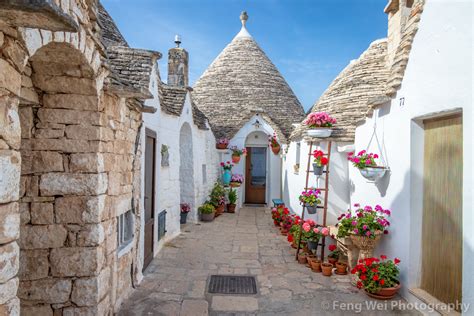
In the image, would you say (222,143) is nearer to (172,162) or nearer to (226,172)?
(226,172)

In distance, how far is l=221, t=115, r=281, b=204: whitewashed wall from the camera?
1195 centimetres

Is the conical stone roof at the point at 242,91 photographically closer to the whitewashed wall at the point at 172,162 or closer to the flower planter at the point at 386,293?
the whitewashed wall at the point at 172,162

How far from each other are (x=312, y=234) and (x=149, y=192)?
2975 millimetres

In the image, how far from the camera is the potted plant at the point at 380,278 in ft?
13.1

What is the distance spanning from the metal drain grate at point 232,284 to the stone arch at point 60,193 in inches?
72.5

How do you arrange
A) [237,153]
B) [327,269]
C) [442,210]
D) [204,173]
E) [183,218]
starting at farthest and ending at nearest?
1. [237,153]
2. [204,173]
3. [183,218]
4. [327,269]
5. [442,210]

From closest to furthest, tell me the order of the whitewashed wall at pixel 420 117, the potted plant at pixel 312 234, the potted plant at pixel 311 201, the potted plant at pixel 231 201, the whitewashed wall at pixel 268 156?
the whitewashed wall at pixel 420 117 → the potted plant at pixel 312 234 → the potted plant at pixel 311 201 → the potted plant at pixel 231 201 → the whitewashed wall at pixel 268 156

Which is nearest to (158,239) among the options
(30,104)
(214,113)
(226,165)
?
(30,104)

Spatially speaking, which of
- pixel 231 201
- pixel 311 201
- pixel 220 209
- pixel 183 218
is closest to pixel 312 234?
pixel 311 201

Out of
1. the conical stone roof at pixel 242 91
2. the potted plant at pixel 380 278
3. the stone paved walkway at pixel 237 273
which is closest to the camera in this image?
the stone paved walkway at pixel 237 273

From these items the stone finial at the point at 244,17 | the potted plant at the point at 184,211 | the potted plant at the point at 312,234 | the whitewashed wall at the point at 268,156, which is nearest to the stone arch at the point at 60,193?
the potted plant at the point at 312,234

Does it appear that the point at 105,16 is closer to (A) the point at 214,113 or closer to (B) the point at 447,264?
(B) the point at 447,264

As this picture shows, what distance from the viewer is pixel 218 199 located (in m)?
10.3

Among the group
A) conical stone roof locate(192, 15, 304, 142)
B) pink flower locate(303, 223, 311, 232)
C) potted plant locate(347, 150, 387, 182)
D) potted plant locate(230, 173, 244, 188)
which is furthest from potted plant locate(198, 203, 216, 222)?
potted plant locate(347, 150, 387, 182)
